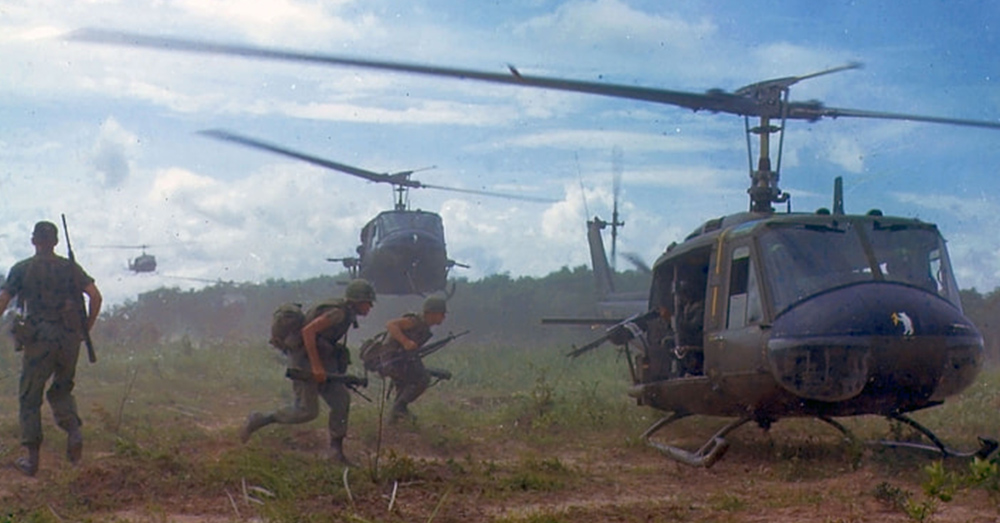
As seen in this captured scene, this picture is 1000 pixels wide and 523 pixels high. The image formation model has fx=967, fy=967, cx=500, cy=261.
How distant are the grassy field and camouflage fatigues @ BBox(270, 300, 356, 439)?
13.8 inches

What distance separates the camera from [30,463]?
22.8ft

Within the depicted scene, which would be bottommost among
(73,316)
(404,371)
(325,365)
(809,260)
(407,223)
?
(404,371)

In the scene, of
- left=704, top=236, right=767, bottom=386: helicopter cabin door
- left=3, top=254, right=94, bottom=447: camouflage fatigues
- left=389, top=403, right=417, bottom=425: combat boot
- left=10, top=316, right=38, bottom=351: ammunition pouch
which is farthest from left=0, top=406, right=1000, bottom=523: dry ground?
left=389, top=403, right=417, bottom=425: combat boot

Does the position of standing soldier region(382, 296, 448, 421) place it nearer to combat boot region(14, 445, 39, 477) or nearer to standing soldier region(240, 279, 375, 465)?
standing soldier region(240, 279, 375, 465)

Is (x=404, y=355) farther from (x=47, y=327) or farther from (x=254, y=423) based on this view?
(x=47, y=327)

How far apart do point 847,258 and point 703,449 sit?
1847 millimetres

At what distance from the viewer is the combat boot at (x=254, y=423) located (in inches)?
315

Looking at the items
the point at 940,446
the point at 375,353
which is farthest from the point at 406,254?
the point at 940,446

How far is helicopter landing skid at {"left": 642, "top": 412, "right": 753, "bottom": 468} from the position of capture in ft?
22.2

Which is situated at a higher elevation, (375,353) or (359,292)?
(359,292)

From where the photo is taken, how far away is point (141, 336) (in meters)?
28.3

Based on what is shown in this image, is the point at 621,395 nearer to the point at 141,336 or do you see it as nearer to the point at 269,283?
the point at 141,336

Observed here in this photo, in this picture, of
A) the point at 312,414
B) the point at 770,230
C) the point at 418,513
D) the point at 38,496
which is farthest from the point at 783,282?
the point at 38,496

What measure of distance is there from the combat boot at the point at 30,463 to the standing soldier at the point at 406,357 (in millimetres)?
3558
